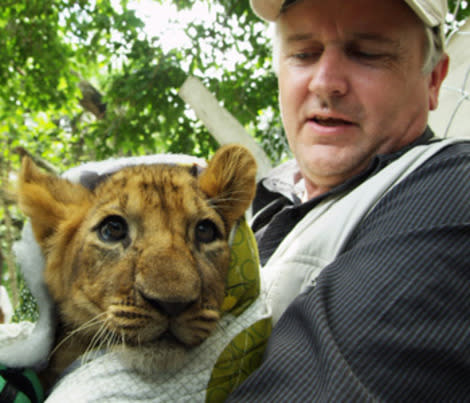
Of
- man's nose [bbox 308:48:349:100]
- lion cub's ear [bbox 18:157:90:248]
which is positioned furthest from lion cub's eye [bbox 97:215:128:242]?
man's nose [bbox 308:48:349:100]

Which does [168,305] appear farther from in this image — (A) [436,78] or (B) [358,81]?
(A) [436,78]

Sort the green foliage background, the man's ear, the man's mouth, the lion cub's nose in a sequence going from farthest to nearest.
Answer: the green foliage background
the man's ear
the man's mouth
the lion cub's nose

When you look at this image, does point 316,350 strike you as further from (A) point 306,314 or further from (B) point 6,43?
(B) point 6,43

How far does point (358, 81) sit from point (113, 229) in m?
1.31

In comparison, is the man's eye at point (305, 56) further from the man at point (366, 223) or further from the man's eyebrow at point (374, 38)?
the man's eyebrow at point (374, 38)

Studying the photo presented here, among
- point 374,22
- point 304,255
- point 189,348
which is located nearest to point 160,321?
point 189,348

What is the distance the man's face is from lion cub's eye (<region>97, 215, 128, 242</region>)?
3.36 feet

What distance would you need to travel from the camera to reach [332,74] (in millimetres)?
1976

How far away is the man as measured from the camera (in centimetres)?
109

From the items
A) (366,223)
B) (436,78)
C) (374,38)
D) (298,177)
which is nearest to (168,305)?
(366,223)

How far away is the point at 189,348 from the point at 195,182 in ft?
2.21

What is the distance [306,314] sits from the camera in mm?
1268

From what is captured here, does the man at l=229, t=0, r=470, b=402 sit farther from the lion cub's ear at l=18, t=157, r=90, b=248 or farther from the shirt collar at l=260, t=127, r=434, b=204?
the lion cub's ear at l=18, t=157, r=90, b=248

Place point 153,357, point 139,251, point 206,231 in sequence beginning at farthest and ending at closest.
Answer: point 206,231, point 139,251, point 153,357
